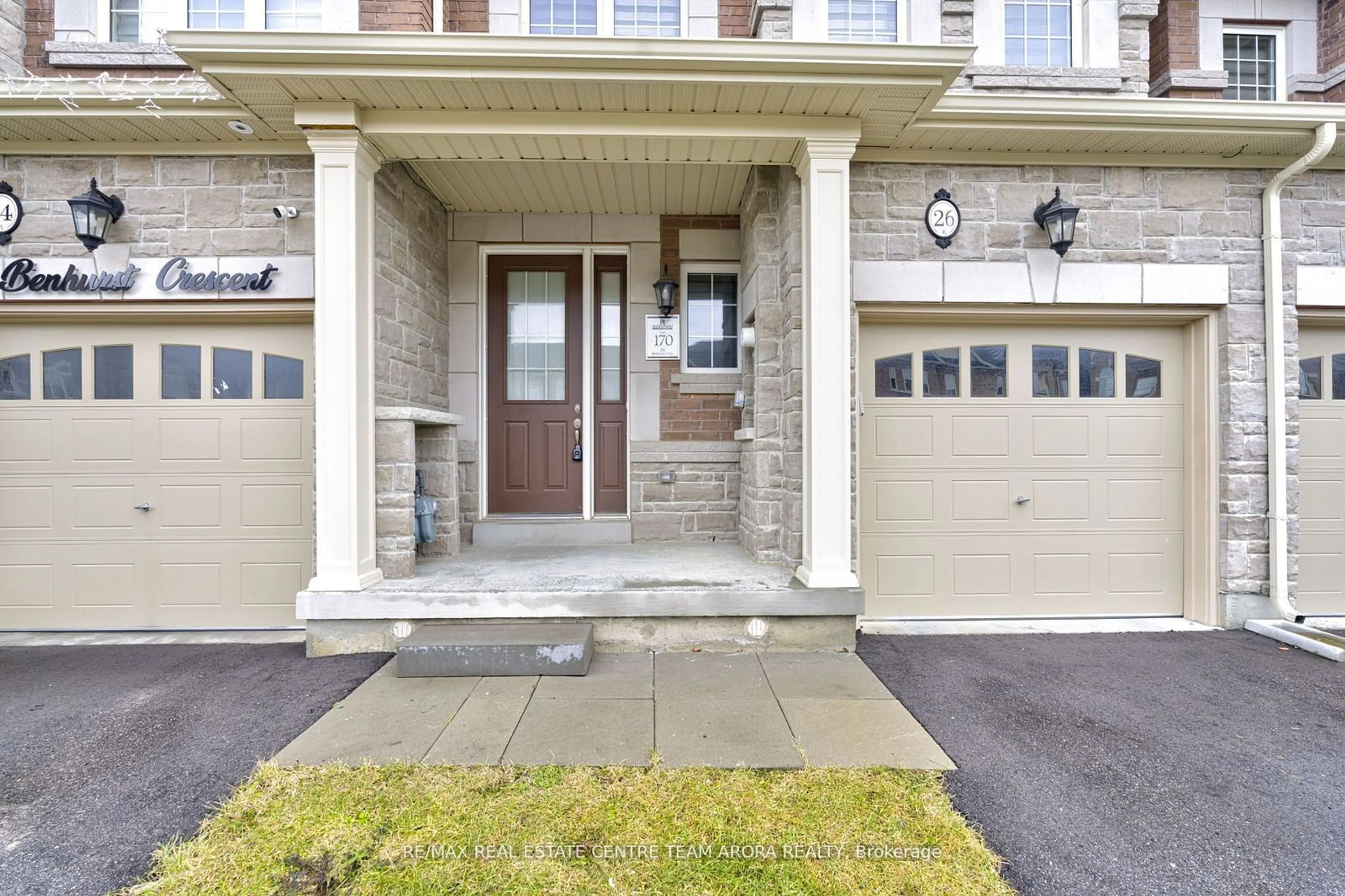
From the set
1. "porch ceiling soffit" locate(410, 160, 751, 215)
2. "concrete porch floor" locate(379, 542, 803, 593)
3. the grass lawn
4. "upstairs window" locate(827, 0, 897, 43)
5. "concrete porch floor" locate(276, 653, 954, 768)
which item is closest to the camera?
the grass lawn

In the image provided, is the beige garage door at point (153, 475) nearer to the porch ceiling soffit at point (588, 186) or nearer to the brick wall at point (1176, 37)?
the porch ceiling soffit at point (588, 186)

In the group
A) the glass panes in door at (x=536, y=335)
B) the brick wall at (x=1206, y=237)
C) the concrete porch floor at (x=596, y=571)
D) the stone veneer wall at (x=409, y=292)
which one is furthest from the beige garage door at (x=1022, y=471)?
the stone veneer wall at (x=409, y=292)

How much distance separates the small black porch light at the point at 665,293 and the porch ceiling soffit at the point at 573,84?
1.38 metres

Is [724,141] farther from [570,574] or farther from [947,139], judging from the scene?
[570,574]

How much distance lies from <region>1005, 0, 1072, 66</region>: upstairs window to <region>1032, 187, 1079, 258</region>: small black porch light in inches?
47.9

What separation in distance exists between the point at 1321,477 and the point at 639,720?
503 centimetres

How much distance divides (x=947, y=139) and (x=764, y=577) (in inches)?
117

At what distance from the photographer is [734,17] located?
4.30 m

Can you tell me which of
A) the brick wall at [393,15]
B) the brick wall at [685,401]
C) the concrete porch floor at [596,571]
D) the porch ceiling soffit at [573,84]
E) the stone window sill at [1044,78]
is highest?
the brick wall at [393,15]

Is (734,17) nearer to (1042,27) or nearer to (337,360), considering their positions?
(1042,27)

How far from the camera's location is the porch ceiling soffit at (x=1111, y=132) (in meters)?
3.44

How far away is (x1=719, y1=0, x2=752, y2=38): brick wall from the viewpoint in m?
4.29

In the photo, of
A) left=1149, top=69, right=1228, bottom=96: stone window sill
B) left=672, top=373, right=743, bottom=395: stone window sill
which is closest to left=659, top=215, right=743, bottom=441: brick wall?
left=672, top=373, right=743, bottom=395: stone window sill

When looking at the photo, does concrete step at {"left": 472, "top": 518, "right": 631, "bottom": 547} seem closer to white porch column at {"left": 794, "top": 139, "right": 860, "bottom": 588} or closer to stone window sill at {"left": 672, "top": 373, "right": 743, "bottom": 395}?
stone window sill at {"left": 672, "top": 373, "right": 743, "bottom": 395}
